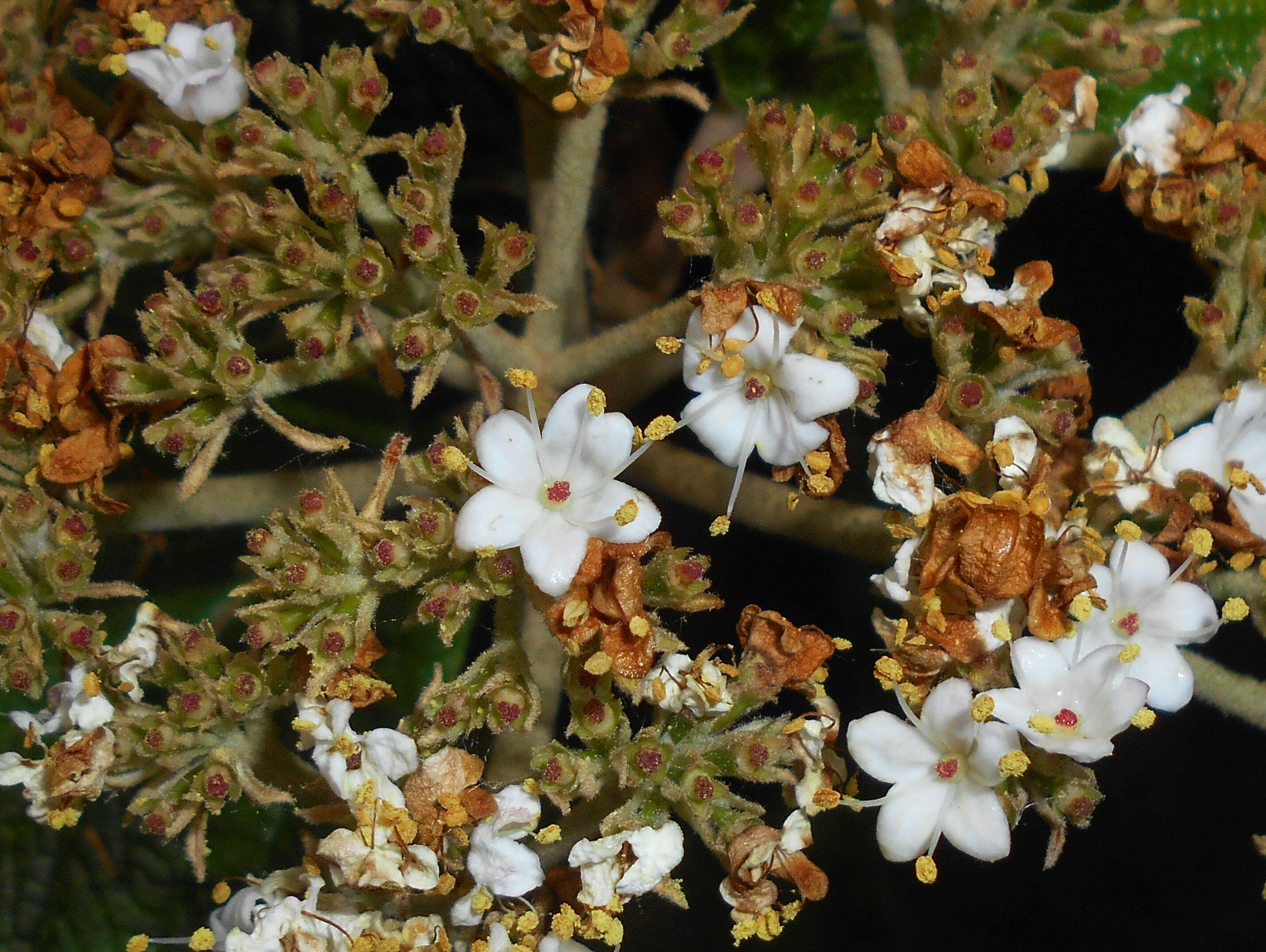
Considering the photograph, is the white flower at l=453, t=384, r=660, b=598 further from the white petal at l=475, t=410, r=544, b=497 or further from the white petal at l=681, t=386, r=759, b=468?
the white petal at l=681, t=386, r=759, b=468

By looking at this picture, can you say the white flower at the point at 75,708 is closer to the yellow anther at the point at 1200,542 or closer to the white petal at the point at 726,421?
the white petal at the point at 726,421

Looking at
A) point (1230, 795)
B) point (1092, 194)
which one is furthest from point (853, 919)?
point (1092, 194)

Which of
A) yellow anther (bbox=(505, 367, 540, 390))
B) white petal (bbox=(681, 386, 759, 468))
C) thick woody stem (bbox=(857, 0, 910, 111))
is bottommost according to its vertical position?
white petal (bbox=(681, 386, 759, 468))

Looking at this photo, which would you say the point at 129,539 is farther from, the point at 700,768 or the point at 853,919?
the point at 853,919

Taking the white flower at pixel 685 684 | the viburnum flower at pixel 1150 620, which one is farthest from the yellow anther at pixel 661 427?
the viburnum flower at pixel 1150 620

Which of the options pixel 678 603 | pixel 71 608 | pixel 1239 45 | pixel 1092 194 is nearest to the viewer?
pixel 678 603

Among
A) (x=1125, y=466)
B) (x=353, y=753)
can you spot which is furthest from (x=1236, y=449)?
(x=353, y=753)

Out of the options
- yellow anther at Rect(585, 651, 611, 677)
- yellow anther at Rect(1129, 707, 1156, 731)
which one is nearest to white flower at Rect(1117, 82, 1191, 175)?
yellow anther at Rect(1129, 707, 1156, 731)
